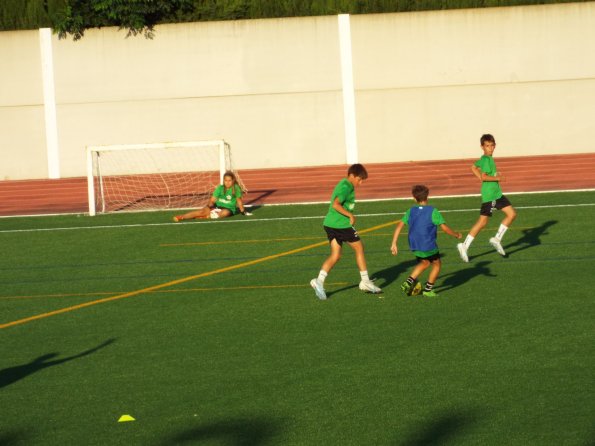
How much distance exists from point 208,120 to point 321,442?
2820 centimetres

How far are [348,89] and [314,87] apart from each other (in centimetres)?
112

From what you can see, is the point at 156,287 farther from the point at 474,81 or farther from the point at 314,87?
the point at 474,81

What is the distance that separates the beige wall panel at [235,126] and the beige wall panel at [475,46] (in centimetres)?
199

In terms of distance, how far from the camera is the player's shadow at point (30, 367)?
9.60 metres

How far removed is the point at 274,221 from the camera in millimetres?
20703

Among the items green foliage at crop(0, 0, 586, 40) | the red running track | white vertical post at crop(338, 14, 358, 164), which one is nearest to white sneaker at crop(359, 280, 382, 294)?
the red running track

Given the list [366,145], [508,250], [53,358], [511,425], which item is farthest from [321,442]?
[366,145]

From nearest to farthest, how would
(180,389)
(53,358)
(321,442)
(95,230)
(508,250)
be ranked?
(321,442) → (180,389) → (53,358) → (508,250) → (95,230)

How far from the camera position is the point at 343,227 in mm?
12758

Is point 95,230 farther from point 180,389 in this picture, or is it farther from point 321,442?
point 321,442

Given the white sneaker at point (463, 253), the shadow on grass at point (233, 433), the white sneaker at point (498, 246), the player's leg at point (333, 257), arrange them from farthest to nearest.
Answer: the white sneaker at point (498, 246)
the white sneaker at point (463, 253)
the player's leg at point (333, 257)
the shadow on grass at point (233, 433)

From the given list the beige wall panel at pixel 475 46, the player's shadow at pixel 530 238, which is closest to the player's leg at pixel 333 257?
the player's shadow at pixel 530 238

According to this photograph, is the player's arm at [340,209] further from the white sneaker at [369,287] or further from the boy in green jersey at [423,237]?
the white sneaker at [369,287]

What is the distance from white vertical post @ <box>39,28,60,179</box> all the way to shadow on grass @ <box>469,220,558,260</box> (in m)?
21.0
